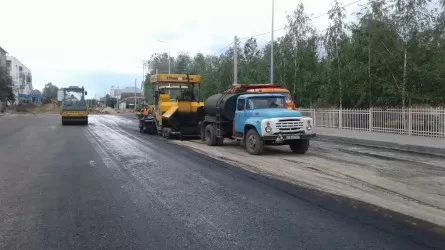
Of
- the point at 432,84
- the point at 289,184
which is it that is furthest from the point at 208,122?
the point at 432,84

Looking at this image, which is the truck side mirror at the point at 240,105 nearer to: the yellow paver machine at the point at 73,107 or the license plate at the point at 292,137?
the license plate at the point at 292,137

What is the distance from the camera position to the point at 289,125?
564 inches

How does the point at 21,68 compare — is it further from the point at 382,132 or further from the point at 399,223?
the point at 399,223

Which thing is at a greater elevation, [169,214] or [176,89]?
[176,89]

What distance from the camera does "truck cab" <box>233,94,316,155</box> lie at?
1415 cm

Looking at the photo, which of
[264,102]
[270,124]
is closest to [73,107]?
[264,102]

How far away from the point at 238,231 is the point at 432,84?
18940 mm

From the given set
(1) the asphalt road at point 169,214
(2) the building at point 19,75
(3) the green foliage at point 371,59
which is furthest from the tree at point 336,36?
(2) the building at point 19,75

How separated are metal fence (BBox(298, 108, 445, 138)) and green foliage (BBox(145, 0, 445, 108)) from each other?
977mm

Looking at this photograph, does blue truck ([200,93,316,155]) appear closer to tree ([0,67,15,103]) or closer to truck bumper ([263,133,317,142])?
truck bumper ([263,133,317,142])

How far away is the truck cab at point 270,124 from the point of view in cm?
1415

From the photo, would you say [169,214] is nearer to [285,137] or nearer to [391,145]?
[285,137]

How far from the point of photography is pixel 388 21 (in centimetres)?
2266

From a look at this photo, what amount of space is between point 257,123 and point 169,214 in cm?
800
